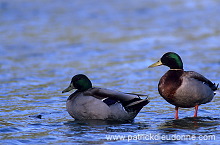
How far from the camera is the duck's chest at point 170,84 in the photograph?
7.63m

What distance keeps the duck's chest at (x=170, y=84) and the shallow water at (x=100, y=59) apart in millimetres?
359

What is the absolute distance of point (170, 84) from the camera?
7.68 metres

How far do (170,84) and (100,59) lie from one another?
234 inches

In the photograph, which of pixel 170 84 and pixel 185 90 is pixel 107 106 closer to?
pixel 170 84

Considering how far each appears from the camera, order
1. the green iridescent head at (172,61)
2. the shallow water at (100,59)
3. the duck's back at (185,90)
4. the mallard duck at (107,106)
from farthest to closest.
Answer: the green iridescent head at (172,61), the duck's back at (185,90), the mallard duck at (107,106), the shallow water at (100,59)

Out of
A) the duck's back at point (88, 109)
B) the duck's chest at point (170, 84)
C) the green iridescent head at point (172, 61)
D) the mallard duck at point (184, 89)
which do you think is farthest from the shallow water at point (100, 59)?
the green iridescent head at point (172, 61)

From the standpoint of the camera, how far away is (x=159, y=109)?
834 centimetres

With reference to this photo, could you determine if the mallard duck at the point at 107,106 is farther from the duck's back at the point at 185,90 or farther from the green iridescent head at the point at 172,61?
the green iridescent head at the point at 172,61

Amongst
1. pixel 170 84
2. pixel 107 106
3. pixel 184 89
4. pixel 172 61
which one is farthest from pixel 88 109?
pixel 172 61

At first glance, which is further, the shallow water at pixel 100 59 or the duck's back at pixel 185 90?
the duck's back at pixel 185 90

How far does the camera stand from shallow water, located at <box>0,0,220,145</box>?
6.82m

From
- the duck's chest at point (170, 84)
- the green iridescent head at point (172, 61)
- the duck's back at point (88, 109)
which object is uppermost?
the green iridescent head at point (172, 61)

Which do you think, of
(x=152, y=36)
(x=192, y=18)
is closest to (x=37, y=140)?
(x=152, y=36)

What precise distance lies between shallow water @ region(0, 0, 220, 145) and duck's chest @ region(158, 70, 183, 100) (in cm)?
36
